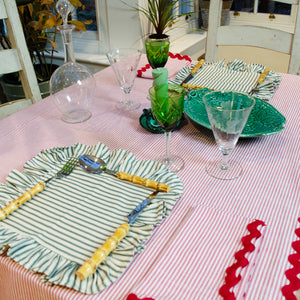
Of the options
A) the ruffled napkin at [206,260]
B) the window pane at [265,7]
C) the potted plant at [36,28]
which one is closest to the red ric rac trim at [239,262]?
the ruffled napkin at [206,260]

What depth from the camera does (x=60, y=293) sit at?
465mm

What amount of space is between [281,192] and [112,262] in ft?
1.20

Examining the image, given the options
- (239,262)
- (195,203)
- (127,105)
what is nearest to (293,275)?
(239,262)

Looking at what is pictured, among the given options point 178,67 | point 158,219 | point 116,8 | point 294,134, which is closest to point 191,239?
point 158,219

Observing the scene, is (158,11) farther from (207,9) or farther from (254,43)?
(254,43)

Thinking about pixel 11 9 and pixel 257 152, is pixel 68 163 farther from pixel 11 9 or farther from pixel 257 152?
pixel 11 9

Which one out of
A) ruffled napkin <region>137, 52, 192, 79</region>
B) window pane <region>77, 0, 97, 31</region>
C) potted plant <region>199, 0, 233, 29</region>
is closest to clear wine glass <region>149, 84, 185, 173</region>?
ruffled napkin <region>137, 52, 192, 79</region>

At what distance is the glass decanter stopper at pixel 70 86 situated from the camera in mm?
A: 929

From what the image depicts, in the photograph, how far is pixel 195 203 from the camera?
630 millimetres

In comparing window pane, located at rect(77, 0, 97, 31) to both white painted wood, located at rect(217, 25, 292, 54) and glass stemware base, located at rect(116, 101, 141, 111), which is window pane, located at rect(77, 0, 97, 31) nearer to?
white painted wood, located at rect(217, 25, 292, 54)

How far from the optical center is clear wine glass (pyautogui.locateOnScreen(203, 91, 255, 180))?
62 cm

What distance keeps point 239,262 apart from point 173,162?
1.03ft

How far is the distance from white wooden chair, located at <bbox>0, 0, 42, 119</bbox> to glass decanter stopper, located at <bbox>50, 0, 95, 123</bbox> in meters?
0.33

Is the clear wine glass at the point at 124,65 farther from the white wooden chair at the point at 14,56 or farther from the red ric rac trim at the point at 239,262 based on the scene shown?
the red ric rac trim at the point at 239,262
